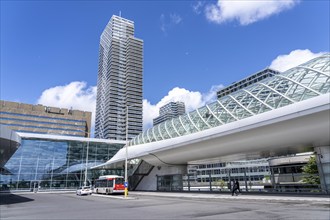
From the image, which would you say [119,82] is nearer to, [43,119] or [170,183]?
[43,119]

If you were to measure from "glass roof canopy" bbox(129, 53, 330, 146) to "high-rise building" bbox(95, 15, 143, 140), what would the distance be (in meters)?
130

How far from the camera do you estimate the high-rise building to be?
536ft

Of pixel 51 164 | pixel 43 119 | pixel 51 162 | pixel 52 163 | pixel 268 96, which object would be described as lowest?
pixel 51 164

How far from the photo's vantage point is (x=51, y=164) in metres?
52.3

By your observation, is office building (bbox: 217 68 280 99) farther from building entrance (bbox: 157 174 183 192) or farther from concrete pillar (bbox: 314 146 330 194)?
concrete pillar (bbox: 314 146 330 194)

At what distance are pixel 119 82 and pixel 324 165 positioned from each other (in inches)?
6171

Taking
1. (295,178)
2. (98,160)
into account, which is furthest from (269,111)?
(98,160)

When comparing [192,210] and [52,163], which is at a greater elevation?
[52,163]

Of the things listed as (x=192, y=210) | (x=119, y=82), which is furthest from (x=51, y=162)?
(x=119, y=82)

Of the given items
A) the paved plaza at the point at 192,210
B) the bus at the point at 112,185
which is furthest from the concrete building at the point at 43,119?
the paved plaza at the point at 192,210

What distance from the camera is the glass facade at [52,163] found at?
4888 centimetres

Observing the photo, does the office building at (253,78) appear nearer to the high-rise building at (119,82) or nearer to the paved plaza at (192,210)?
the high-rise building at (119,82)

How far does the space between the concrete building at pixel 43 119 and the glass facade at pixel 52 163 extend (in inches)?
2784

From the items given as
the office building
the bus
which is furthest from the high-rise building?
the bus
